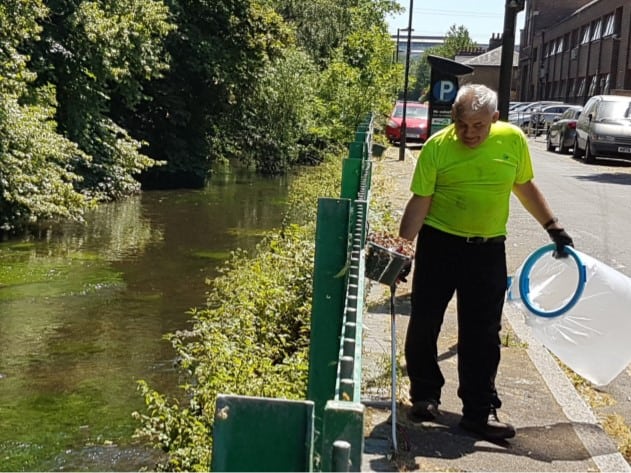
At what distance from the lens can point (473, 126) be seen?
4844 mm

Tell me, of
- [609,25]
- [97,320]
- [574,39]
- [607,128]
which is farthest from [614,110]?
[574,39]

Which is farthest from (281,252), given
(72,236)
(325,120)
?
(325,120)

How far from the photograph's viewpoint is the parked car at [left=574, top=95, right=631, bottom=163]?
25.8m

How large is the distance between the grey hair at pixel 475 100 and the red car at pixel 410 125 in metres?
26.7

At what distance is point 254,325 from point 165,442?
1.93m

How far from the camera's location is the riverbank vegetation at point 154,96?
16.7 metres

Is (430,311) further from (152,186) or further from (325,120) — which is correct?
(325,120)

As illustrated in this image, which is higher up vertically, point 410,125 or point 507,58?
point 507,58

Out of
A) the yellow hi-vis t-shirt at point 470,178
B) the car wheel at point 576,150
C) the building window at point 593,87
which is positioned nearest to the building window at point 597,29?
the building window at point 593,87

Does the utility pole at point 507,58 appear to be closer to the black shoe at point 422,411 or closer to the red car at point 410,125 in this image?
the black shoe at point 422,411

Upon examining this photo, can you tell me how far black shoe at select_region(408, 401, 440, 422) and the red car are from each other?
87.2ft

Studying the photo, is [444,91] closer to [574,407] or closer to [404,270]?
[574,407]

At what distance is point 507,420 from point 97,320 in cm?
666

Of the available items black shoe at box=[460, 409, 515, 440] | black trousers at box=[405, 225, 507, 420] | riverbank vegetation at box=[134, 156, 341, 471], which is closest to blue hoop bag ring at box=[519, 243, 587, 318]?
black trousers at box=[405, 225, 507, 420]
